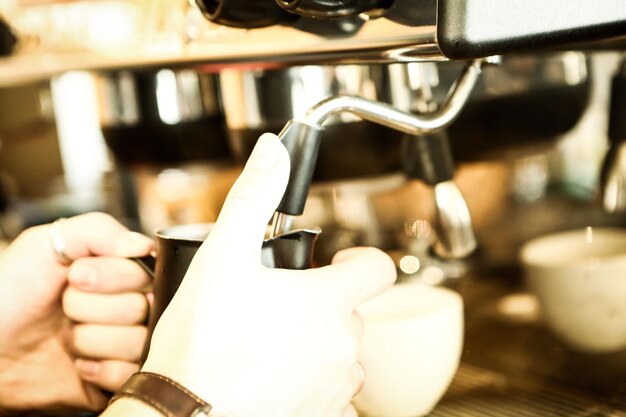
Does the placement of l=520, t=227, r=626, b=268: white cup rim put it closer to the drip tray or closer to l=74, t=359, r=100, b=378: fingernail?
the drip tray

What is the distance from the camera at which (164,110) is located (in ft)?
3.02

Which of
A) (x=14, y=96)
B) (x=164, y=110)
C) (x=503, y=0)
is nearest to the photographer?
(x=503, y=0)

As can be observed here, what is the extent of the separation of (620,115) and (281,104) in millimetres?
313

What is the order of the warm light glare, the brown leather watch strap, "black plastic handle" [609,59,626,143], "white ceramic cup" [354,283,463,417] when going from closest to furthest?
the brown leather watch strap < "white ceramic cup" [354,283,463,417] < "black plastic handle" [609,59,626,143] < the warm light glare

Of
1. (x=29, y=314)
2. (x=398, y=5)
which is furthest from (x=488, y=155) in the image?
(x=29, y=314)

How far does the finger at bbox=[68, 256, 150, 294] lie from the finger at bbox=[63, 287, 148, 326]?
0.04ft

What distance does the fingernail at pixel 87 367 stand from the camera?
695 mm

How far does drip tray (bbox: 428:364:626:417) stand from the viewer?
612mm

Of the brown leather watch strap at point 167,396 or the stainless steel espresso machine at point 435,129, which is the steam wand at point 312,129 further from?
the brown leather watch strap at point 167,396

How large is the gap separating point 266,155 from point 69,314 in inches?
12.5

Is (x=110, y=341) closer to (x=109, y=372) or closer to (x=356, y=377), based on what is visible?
(x=109, y=372)

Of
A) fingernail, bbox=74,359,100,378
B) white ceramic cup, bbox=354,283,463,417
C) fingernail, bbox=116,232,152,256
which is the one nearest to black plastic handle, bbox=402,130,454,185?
white ceramic cup, bbox=354,283,463,417

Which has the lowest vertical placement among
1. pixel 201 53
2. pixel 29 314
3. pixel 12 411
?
pixel 12 411

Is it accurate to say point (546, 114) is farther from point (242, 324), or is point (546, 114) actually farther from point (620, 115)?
point (242, 324)
